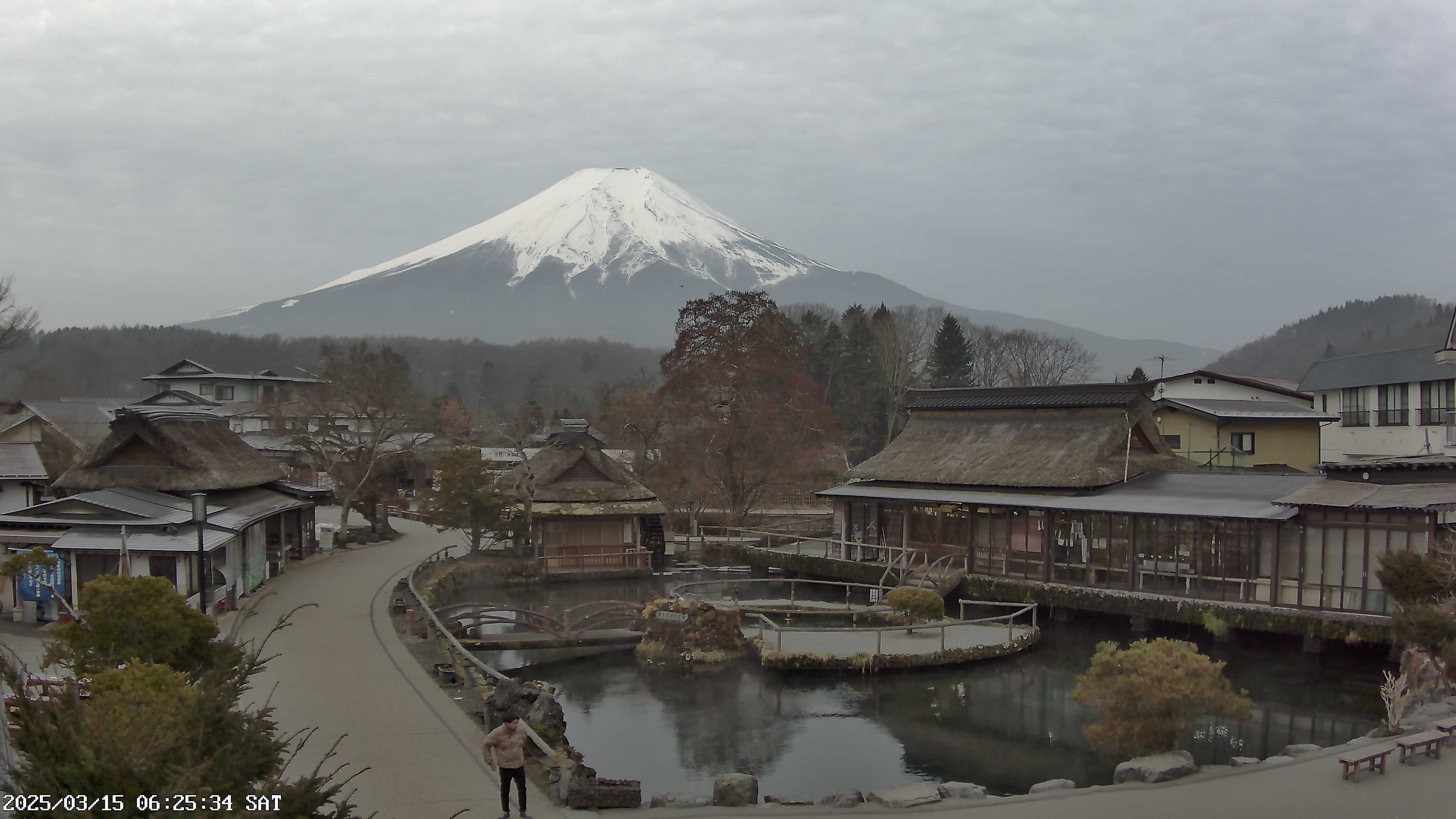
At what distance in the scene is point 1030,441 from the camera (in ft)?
85.4

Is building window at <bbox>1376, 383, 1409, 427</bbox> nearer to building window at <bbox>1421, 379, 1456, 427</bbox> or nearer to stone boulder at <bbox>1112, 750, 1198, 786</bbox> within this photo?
building window at <bbox>1421, 379, 1456, 427</bbox>

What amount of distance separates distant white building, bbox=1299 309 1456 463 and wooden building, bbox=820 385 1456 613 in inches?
429

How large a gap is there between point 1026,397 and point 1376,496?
407 inches

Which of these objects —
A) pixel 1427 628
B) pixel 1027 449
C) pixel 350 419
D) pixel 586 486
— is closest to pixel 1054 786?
pixel 1427 628

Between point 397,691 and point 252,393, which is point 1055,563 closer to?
point 397,691

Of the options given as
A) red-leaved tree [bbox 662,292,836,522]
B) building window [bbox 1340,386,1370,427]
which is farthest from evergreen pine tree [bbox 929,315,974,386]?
building window [bbox 1340,386,1370,427]

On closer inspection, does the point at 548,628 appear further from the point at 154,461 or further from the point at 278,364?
the point at 278,364

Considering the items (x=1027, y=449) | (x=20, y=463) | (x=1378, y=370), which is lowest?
(x=20, y=463)

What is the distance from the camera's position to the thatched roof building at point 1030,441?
24.2 meters

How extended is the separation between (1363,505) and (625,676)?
46.7ft

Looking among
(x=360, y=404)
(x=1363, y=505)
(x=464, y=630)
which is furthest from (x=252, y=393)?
(x=1363, y=505)

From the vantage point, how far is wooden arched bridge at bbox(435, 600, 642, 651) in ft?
63.1

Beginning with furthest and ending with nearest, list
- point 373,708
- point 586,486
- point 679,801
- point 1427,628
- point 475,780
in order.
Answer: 1. point 586,486
2. point 1427,628
3. point 373,708
4. point 475,780
5. point 679,801

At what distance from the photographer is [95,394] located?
79312 millimetres
